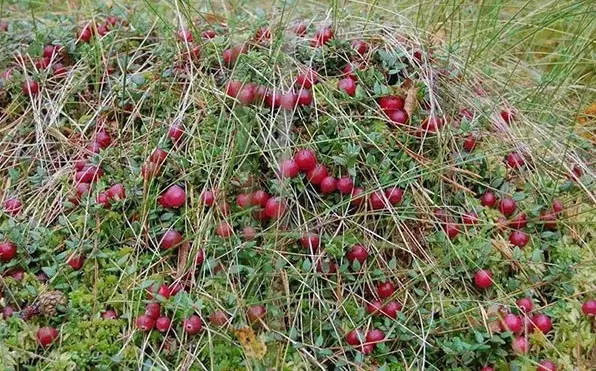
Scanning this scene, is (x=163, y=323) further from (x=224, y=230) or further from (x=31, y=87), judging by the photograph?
(x=31, y=87)

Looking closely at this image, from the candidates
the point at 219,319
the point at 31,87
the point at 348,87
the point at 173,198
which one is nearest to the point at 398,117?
the point at 348,87

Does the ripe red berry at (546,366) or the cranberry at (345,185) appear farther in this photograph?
the cranberry at (345,185)

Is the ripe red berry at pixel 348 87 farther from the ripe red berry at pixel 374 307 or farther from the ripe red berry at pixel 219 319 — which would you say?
the ripe red berry at pixel 219 319

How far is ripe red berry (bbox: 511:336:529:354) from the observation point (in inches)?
98.0

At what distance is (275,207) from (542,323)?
1018 millimetres

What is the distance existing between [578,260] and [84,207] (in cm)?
186

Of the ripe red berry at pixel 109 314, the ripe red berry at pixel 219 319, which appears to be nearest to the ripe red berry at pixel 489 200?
the ripe red berry at pixel 219 319

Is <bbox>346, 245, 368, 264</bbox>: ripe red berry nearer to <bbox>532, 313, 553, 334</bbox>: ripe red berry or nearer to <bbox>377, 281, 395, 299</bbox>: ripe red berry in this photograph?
<bbox>377, 281, 395, 299</bbox>: ripe red berry

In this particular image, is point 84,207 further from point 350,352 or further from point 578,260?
point 578,260

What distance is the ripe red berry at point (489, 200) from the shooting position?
287 cm

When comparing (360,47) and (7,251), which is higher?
(360,47)

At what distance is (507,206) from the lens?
284 centimetres

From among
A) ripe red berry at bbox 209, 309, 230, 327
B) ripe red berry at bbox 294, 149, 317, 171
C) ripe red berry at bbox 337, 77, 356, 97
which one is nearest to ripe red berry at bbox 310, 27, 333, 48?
ripe red berry at bbox 337, 77, 356, 97

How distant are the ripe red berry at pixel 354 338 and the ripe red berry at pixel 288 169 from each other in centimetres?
61
